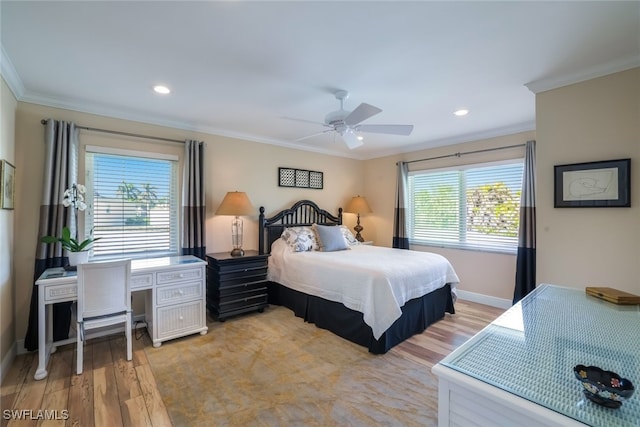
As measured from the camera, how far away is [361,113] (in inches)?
93.4

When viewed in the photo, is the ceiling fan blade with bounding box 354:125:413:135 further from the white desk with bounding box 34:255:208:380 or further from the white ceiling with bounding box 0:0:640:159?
the white desk with bounding box 34:255:208:380

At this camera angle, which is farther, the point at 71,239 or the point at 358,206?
the point at 358,206

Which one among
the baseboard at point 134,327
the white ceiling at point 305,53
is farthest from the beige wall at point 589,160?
the baseboard at point 134,327

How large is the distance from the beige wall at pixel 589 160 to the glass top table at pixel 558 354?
999mm

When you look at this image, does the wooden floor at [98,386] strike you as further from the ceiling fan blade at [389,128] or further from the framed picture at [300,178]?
the framed picture at [300,178]

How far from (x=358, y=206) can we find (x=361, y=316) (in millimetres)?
2763

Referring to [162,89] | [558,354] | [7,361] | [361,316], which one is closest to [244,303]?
[361,316]

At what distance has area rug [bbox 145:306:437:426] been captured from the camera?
1878mm

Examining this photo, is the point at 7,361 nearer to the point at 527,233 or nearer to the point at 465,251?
the point at 465,251

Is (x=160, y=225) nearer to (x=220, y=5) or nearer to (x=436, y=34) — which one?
(x=220, y=5)

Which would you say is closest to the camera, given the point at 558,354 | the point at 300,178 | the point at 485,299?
the point at 558,354

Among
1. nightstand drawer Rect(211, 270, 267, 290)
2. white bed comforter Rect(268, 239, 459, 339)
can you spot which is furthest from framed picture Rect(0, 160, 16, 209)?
white bed comforter Rect(268, 239, 459, 339)

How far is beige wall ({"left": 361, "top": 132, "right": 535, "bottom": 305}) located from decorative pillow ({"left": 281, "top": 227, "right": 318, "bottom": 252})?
1822 mm

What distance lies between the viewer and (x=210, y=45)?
1976 millimetres
